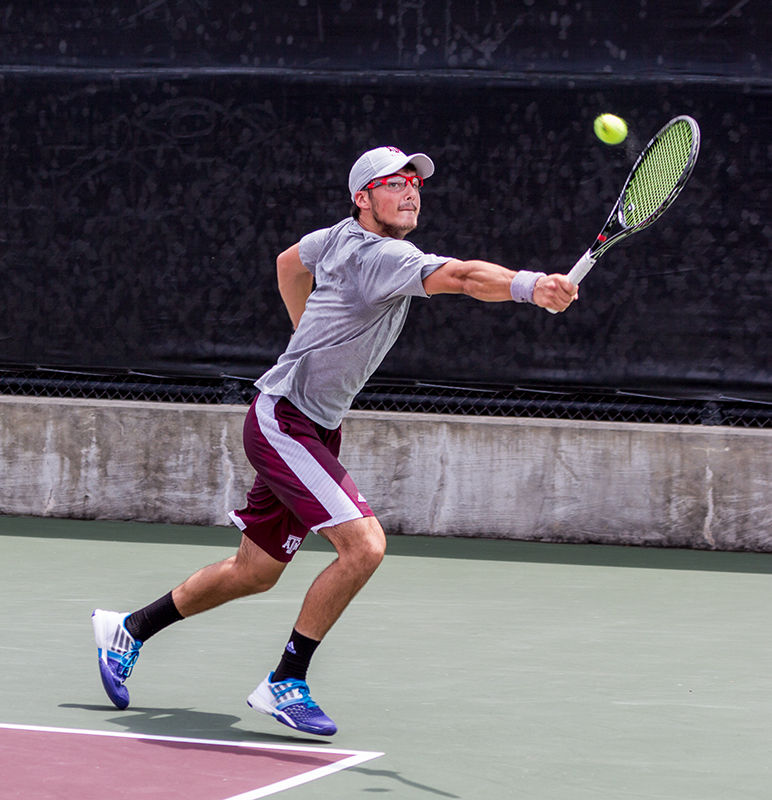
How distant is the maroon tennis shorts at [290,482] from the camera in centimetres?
549

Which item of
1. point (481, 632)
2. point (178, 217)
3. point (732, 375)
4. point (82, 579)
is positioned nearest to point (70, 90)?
point (178, 217)

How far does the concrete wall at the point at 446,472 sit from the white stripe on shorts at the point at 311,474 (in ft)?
14.3

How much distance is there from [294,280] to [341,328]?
2.35ft

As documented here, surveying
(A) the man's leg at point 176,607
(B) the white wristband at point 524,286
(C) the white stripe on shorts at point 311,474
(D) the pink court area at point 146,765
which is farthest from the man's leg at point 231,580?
(B) the white wristband at point 524,286

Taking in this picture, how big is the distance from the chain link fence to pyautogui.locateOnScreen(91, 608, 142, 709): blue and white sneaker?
4648 millimetres

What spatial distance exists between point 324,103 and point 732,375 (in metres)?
2.88

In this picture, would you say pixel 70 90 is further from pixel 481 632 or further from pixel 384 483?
pixel 481 632

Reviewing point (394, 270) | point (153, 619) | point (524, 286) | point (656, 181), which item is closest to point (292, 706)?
point (153, 619)

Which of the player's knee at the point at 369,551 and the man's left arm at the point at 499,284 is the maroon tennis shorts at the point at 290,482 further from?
the man's left arm at the point at 499,284

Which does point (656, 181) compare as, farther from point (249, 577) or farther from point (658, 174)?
point (249, 577)

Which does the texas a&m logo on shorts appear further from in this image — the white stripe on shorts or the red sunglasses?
the red sunglasses

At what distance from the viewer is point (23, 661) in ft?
21.2

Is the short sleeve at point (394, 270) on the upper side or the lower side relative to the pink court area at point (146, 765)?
upper

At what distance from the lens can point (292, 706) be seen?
5328 millimetres
